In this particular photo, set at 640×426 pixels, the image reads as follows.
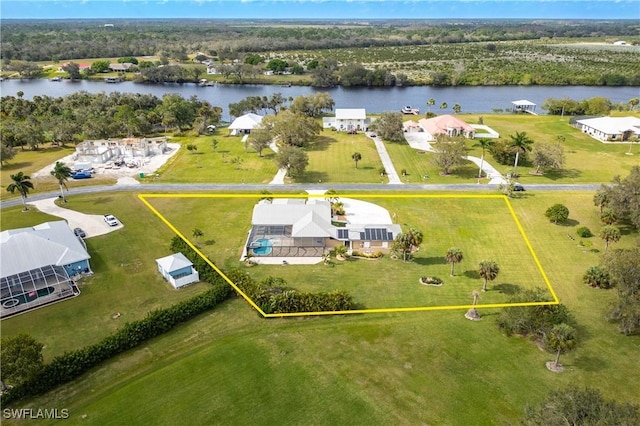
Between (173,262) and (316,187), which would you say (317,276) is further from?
(316,187)

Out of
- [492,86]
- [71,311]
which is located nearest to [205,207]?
[71,311]

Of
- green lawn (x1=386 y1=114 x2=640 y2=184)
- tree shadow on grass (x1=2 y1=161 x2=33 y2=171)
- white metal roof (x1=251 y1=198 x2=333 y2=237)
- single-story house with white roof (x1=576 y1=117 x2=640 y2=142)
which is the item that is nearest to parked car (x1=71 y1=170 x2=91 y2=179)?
tree shadow on grass (x1=2 y1=161 x2=33 y2=171)

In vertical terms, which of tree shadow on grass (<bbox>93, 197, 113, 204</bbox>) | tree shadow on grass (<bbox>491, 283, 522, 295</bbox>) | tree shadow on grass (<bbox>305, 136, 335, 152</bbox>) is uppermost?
tree shadow on grass (<bbox>305, 136, 335, 152</bbox>)

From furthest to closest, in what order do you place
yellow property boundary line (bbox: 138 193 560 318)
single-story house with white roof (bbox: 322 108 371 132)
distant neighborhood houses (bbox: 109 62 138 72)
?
distant neighborhood houses (bbox: 109 62 138 72), single-story house with white roof (bbox: 322 108 371 132), yellow property boundary line (bbox: 138 193 560 318)

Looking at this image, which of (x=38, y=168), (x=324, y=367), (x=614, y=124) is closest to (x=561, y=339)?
(x=324, y=367)

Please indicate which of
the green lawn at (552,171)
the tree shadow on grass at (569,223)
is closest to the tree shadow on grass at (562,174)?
the green lawn at (552,171)

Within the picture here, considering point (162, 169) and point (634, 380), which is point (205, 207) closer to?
point (162, 169)

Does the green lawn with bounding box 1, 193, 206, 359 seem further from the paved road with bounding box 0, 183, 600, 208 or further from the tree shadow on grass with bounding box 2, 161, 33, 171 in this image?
the tree shadow on grass with bounding box 2, 161, 33, 171

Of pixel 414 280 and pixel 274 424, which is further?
pixel 414 280
